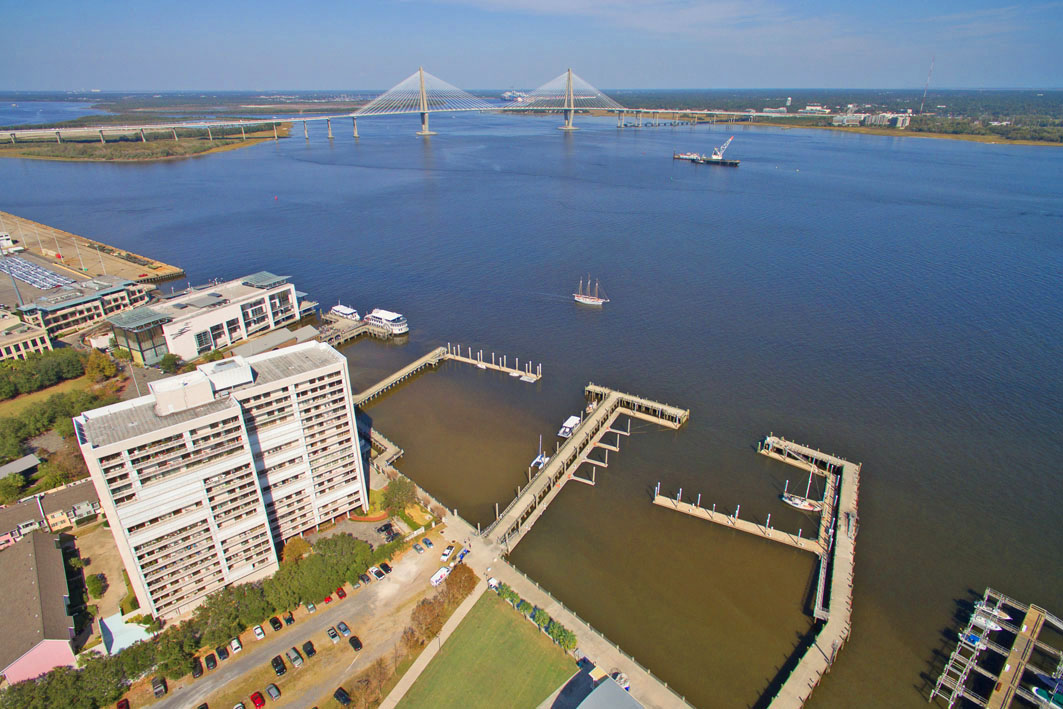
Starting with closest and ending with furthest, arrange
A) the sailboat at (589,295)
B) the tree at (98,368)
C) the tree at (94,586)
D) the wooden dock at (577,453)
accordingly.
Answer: the tree at (94,586)
the wooden dock at (577,453)
the tree at (98,368)
the sailboat at (589,295)

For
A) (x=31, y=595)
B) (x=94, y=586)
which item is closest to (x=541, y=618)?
(x=94, y=586)

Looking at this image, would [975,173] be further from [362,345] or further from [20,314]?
[20,314]

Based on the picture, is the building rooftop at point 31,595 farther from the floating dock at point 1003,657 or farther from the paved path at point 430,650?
the floating dock at point 1003,657

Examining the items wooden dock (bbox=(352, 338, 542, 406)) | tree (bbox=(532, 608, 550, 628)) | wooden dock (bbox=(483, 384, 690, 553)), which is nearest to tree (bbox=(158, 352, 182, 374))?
wooden dock (bbox=(352, 338, 542, 406))

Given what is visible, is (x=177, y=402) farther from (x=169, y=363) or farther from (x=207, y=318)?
(x=207, y=318)

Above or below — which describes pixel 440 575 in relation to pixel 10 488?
below

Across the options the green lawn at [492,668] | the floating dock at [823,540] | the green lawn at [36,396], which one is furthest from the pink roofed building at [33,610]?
the floating dock at [823,540]
